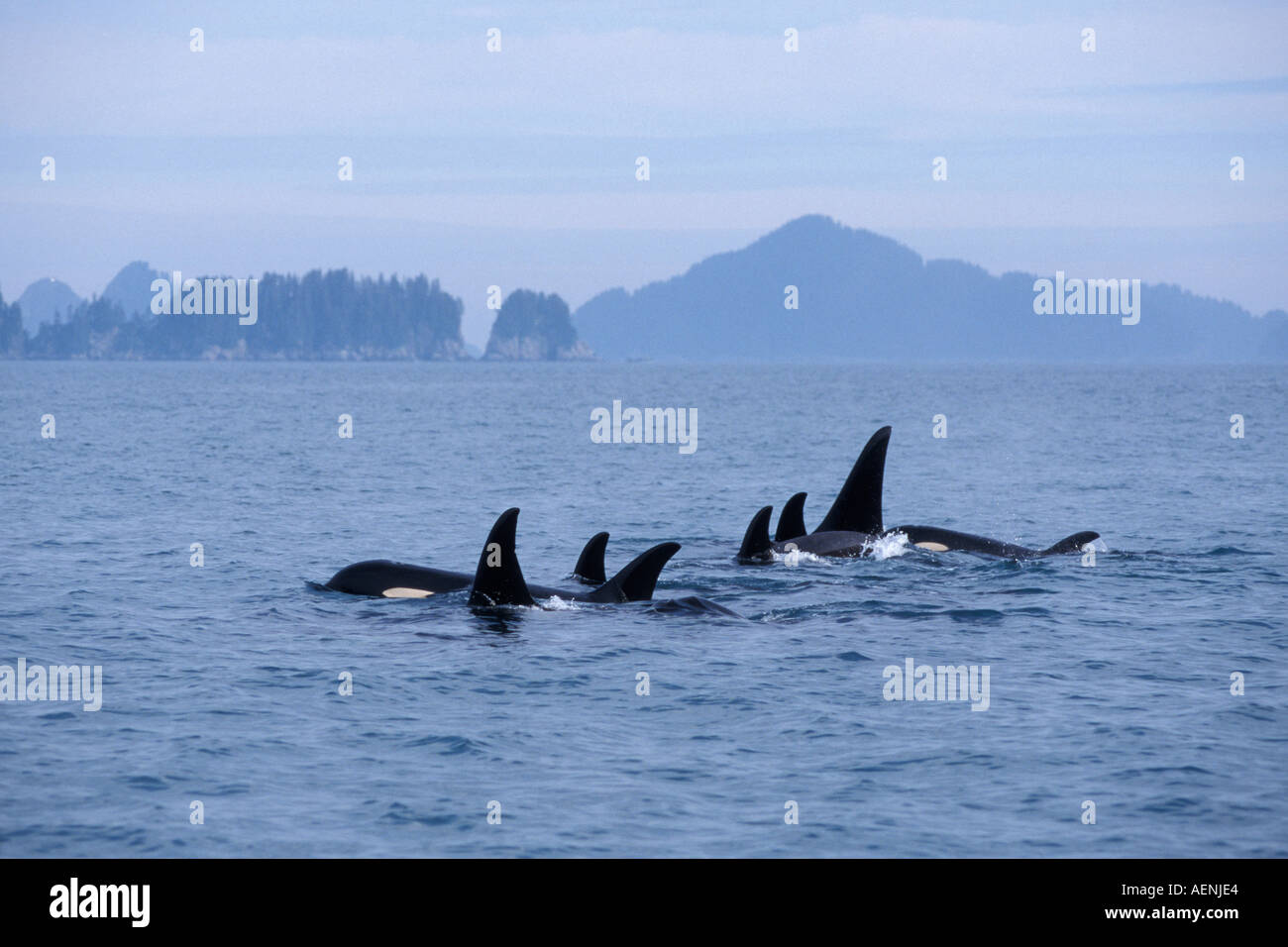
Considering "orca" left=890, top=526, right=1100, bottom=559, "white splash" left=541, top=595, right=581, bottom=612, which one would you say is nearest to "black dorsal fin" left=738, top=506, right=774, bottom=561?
"orca" left=890, top=526, right=1100, bottom=559

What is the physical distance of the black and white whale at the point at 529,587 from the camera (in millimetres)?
20297

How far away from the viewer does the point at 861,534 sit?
26.5 metres

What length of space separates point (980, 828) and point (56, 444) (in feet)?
216

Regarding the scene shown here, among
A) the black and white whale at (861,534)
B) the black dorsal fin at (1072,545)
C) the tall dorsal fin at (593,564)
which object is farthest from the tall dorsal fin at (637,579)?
the black dorsal fin at (1072,545)

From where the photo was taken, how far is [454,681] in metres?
16.6

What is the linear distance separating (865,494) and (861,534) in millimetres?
773

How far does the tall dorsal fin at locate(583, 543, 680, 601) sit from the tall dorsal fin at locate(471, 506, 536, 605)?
1152mm

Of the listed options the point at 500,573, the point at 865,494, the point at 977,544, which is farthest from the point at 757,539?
the point at 500,573

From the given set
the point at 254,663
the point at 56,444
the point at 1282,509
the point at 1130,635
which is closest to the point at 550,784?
the point at 254,663

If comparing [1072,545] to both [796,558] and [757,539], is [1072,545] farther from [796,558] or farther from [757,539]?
[757,539]

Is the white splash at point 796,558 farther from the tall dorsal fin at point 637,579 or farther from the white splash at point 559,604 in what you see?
the white splash at point 559,604

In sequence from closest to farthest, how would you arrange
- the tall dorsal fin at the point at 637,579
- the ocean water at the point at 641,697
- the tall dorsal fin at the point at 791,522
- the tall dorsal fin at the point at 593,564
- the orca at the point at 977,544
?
the ocean water at the point at 641,697 < the tall dorsal fin at the point at 637,579 < the tall dorsal fin at the point at 593,564 < the orca at the point at 977,544 < the tall dorsal fin at the point at 791,522

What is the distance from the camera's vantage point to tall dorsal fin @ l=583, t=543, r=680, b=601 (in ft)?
66.5
